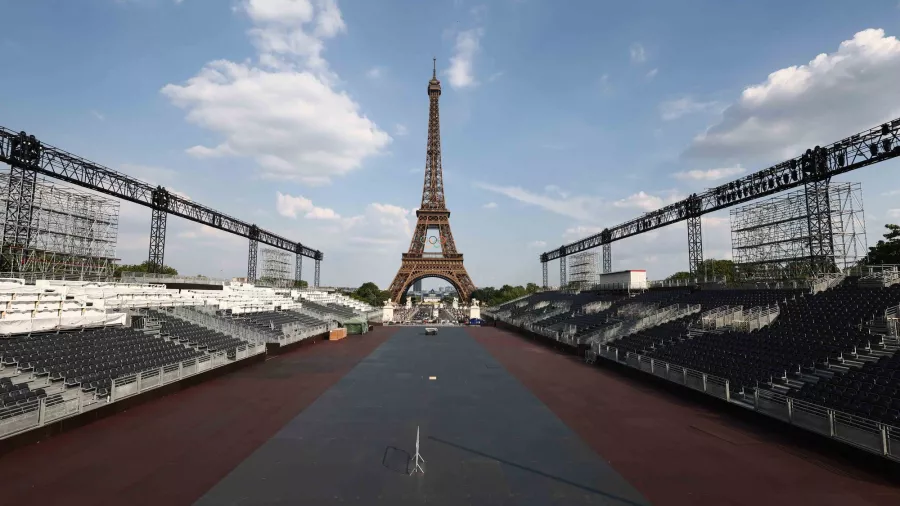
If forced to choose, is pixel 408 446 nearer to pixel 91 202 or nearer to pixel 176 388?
pixel 176 388

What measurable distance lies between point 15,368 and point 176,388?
5.02 m

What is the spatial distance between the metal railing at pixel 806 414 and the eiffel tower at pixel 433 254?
→ 217 feet

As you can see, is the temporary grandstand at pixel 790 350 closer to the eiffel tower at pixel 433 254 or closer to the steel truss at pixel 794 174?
the steel truss at pixel 794 174

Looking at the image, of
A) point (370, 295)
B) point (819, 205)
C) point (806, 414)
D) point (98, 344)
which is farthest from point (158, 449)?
point (370, 295)

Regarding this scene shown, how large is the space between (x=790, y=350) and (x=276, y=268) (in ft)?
282

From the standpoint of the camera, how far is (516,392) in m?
17.8

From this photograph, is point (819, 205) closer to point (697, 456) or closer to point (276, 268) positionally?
point (697, 456)

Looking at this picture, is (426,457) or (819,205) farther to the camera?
(819,205)

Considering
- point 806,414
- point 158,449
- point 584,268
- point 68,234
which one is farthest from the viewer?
point 584,268

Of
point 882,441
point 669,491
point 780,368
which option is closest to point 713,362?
point 780,368

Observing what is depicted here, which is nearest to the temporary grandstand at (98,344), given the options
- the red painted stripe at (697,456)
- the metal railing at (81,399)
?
the metal railing at (81,399)

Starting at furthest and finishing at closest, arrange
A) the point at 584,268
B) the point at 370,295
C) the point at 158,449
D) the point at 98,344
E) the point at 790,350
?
the point at 370,295 → the point at 584,268 → the point at 98,344 → the point at 790,350 → the point at 158,449

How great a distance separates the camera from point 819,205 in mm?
27906

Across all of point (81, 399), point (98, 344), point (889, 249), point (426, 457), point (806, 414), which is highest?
point (889, 249)
